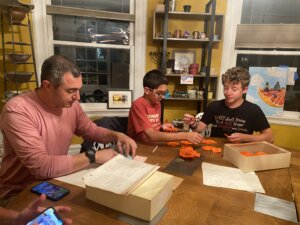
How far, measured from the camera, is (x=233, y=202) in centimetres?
103

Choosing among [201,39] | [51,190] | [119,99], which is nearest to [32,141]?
[51,190]

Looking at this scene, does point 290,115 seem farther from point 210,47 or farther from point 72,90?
point 72,90

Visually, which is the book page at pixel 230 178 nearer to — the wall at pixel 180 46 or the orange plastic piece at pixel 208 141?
the orange plastic piece at pixel 208 141

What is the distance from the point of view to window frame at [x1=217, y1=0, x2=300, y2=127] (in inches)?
124

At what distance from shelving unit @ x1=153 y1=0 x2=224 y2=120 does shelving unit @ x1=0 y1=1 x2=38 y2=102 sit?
1456mm

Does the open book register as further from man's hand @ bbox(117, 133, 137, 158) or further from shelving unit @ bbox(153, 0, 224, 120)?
shelving unit @ bbox(153, 0, 224, 120)

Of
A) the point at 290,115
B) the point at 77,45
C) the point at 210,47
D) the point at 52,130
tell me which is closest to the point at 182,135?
the point at 52,130

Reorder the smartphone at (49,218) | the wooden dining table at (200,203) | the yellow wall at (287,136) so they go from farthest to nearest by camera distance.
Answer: the yellow wall at (287,136) < the wooden dining table at (200,203) < the smartphone at (49,218)

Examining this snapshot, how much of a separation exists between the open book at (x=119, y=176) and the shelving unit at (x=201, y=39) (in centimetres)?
217

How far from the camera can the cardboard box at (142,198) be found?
0.84 meters

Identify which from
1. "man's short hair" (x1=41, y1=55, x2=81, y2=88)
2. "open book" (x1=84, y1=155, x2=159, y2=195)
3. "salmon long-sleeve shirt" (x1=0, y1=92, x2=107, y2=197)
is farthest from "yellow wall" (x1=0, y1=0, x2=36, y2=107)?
"open book" (x1=84, y1=155, x2=159, y2=195)

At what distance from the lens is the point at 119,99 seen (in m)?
3.33

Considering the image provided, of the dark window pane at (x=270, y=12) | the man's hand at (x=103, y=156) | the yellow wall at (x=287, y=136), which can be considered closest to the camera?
the man's hand at (x=103, y=156)

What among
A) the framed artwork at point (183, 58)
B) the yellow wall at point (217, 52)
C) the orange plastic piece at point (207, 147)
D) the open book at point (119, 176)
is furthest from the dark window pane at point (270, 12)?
the open book at point (119, 176)
